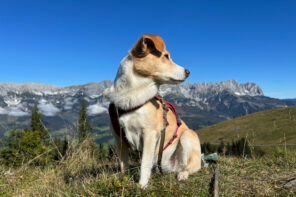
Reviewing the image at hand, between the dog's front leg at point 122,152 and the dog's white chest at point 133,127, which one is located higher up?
the dog's white chest at point 133,127

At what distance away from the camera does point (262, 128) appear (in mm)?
161000

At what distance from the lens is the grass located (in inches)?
161

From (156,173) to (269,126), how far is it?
177270 millimetres

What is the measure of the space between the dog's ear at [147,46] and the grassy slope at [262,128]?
141 m

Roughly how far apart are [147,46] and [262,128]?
177 m

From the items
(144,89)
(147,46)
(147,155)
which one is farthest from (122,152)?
(147,46)

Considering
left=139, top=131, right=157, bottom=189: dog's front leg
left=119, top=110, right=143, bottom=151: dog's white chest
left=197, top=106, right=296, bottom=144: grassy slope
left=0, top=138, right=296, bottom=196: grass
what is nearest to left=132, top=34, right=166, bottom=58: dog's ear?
left=119, top=110, right=143, bottom=151: dog's white chest

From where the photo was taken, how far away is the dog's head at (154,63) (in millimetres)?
5273

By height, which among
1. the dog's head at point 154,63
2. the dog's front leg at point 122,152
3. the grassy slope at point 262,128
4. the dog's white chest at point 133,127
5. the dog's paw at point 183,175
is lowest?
the grassy slope at point 262,128

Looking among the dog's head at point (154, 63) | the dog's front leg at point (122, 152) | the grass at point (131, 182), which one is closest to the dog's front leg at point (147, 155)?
the grass at point (131, 182)

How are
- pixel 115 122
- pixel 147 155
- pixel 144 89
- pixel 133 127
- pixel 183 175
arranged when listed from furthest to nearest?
pixel 183 175 < pixel 115 122 < pixel 144 89 < pixel 133 127 < pixel 147 155

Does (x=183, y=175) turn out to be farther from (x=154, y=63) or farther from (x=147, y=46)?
(x=147, y=46)

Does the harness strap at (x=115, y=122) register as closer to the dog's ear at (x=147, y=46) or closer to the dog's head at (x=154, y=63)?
the dog's head at (x=154, y=63)

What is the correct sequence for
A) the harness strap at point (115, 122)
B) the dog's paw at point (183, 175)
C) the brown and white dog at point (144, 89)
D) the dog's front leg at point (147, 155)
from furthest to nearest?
1. the dog's paw at point (183, 175)
2. the harness strap at point (115, 122)
3. the brown and white dog at point (144, 89)
4. the dog's front leg at point (147, 155)
